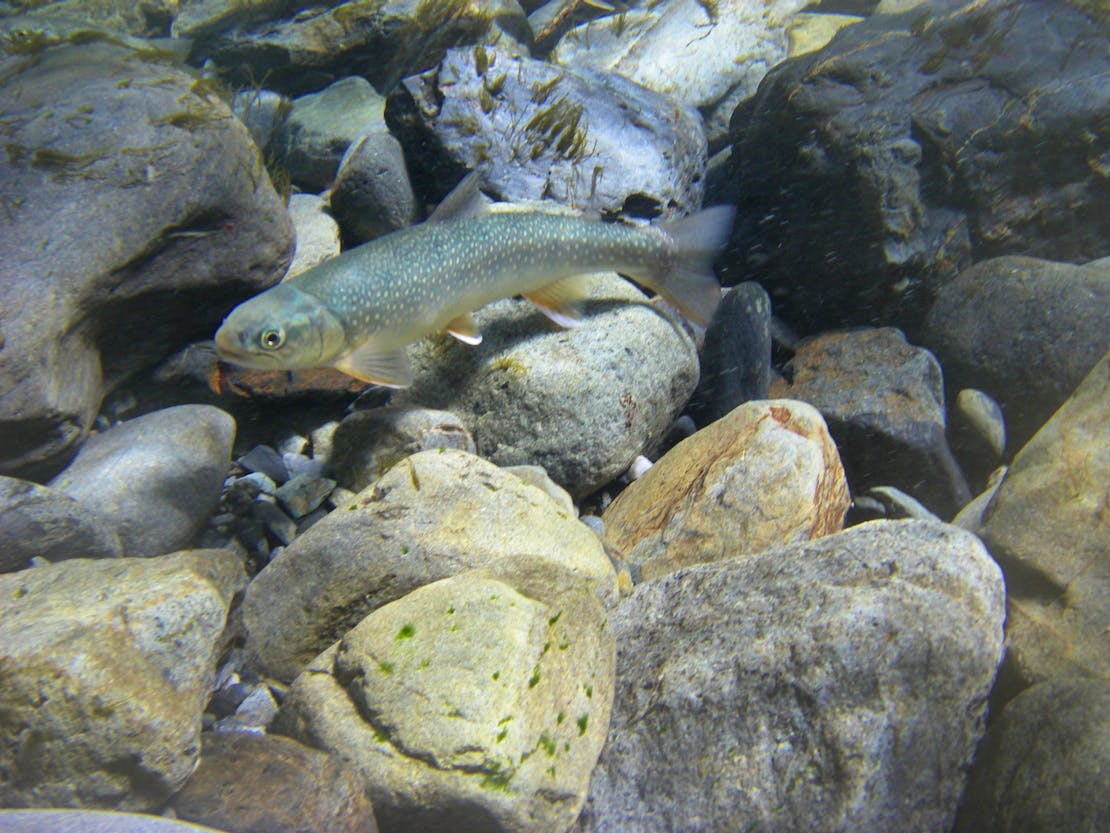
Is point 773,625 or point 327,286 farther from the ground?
point 327,286

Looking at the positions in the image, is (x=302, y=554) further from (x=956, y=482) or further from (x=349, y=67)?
(x=349, y=67)

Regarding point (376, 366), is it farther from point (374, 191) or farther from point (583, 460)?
point (374, 191)

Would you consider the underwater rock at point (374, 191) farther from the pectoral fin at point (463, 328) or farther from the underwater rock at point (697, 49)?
the underwater rock at point (697, 49)

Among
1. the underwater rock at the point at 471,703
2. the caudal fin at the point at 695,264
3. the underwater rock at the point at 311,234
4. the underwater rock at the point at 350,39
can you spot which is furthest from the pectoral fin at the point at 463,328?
the underwater rock at the point at 350,39

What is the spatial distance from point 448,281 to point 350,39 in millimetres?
5608

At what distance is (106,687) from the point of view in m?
1.87

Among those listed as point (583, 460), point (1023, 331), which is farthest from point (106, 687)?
point (1023, 331)

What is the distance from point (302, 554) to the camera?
114 inches

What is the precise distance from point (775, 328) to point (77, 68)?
5.42m

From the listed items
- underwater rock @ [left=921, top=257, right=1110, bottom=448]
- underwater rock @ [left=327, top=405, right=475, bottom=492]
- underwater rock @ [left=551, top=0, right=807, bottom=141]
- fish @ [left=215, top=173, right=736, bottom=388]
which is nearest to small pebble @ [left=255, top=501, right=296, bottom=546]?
underwater rock @ [left=327, top=405, right=475, bottom=492]

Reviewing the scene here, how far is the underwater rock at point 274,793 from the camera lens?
1960 millimetres

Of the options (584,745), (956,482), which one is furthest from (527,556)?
(956,482)

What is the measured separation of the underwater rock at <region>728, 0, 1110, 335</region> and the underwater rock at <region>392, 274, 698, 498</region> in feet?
5.25

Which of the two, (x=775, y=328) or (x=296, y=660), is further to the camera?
(x=775, y=328)
